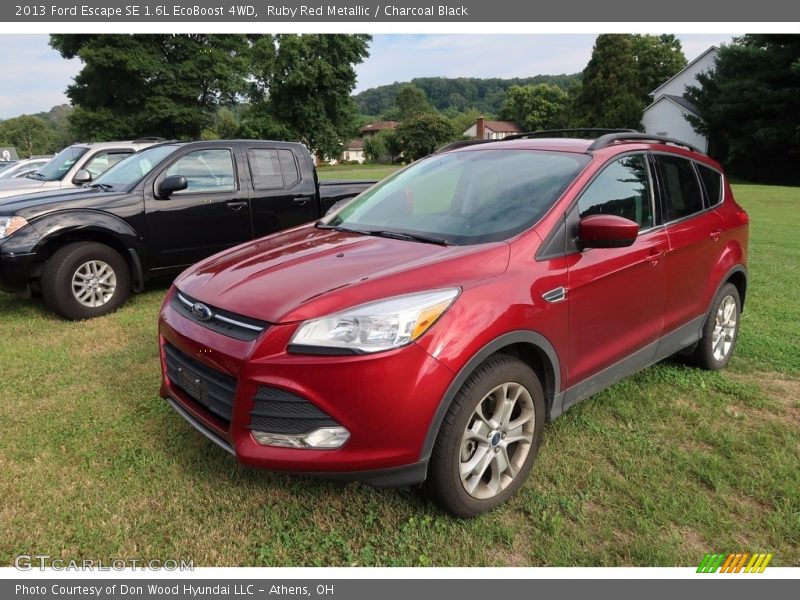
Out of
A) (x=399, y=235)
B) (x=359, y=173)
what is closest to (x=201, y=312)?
(x=399, y=235)

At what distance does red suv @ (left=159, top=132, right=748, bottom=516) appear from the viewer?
2.21 metres

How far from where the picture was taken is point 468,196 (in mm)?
3279

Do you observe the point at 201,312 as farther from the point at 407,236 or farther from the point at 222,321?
the point at 407,236

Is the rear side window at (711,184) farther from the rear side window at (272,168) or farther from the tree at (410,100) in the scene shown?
the tree at (410,100)

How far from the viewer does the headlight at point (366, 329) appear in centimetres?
217

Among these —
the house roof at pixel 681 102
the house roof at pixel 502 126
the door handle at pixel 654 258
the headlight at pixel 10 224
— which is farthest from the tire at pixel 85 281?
the house roof at pixel 502 126

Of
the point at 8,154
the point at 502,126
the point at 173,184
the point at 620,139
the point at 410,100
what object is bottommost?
the point at 173,184

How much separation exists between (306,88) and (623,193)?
4654 cm

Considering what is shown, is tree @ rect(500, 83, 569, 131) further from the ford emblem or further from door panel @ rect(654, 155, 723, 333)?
the ford emblem

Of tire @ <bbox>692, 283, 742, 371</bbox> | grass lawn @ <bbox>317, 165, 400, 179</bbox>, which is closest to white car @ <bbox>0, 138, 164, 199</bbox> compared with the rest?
tire @ <bbox>692, 283, 742, 371</bbox>

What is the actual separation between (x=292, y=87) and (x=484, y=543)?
4809 cm

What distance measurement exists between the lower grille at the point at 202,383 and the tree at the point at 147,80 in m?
37.0

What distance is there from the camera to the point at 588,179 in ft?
9.79

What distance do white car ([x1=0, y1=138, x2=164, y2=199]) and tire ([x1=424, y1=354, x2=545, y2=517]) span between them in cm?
801
